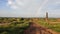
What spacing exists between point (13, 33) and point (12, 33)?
0.12 metres

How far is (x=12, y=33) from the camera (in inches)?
478

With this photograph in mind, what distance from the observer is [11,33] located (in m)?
12.1

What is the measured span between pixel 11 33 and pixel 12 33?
96 mm

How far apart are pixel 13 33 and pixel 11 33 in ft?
0.66

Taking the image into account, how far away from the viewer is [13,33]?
1209cm
